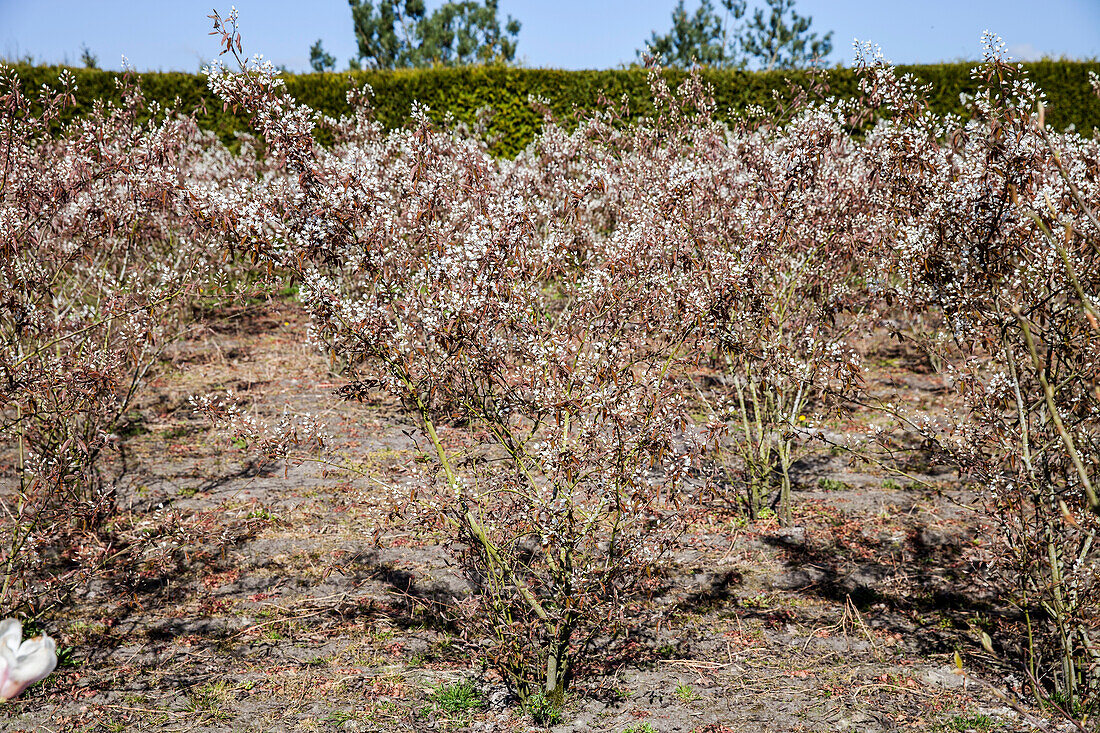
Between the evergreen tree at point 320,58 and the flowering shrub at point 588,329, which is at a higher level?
the evergreen tree at point 320,58

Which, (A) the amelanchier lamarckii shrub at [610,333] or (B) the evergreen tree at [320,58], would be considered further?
(B) the evergreen tree at [320,58]

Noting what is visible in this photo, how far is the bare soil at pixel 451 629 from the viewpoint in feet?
11.9

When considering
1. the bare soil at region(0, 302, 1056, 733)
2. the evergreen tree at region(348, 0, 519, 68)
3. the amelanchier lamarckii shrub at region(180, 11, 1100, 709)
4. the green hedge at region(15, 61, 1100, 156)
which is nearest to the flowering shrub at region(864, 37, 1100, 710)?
the amelanchier lamarckii shrub at region(180, 11, 1100, 709)

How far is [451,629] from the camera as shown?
4469mm

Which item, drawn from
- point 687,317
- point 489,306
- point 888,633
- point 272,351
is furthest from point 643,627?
point 272,351

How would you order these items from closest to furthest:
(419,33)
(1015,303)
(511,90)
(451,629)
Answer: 1. (1015,303)
2. (451,629)
3. (511,90)
4. (419,33)

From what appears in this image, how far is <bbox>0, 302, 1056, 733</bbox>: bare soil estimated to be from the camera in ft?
11.9

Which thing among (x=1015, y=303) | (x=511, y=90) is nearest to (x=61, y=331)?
(x=1015, y=303)

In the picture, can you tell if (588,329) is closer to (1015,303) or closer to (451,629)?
(1015,303)

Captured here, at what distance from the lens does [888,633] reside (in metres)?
4.36

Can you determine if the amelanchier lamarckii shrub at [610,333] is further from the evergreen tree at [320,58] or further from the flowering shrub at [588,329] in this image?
the evergreen tree at [320,58]

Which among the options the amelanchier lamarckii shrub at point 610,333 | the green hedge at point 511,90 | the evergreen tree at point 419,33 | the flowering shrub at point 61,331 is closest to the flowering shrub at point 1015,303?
the amelanchier lamarckii shrub at point 610,333

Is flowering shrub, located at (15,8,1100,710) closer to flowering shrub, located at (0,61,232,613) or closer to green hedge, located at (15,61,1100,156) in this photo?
flowering shrub, located at (0,61,232,613)

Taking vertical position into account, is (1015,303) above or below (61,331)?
below
